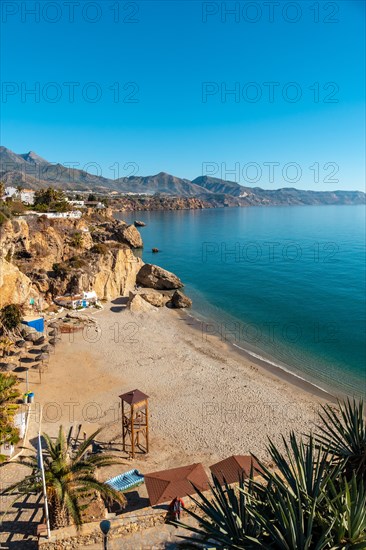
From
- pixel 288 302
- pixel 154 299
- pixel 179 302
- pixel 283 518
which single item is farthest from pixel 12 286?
pixel 288 302

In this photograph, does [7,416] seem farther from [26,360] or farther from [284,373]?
[284,373]

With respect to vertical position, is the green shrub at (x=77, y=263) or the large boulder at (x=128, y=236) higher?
the large boulder at (x=128, y=236)

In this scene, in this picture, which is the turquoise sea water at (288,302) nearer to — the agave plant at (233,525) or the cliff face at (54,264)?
the cliff face at (54,264)

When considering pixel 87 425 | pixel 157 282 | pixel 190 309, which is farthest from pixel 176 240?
pixel 87 425

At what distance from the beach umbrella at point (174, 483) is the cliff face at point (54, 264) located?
61.8 feet

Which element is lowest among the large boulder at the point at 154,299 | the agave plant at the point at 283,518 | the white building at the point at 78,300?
the large boulder at the point at 154,299

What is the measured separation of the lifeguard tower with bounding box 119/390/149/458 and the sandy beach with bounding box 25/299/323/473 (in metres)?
0.44

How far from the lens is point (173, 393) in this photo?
19391 millimetres

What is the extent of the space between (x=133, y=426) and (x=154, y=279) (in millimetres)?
28482

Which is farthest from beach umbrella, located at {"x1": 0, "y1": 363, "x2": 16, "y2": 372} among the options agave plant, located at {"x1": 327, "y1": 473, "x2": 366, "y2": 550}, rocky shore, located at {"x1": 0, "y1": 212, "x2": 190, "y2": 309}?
agave plant, located at {"x1": 327, "y1": 473, "x2": 366, "y2": 550}

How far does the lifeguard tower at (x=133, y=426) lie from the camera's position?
1384 cm

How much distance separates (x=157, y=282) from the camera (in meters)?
43.4

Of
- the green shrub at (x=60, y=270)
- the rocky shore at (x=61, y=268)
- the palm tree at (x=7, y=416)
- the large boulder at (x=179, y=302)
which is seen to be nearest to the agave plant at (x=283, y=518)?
the palm tree at (x=7, y=416)

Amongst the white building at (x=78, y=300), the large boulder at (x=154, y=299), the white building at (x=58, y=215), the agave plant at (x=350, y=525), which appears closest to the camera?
the agave plant at (x=350, y=525)
